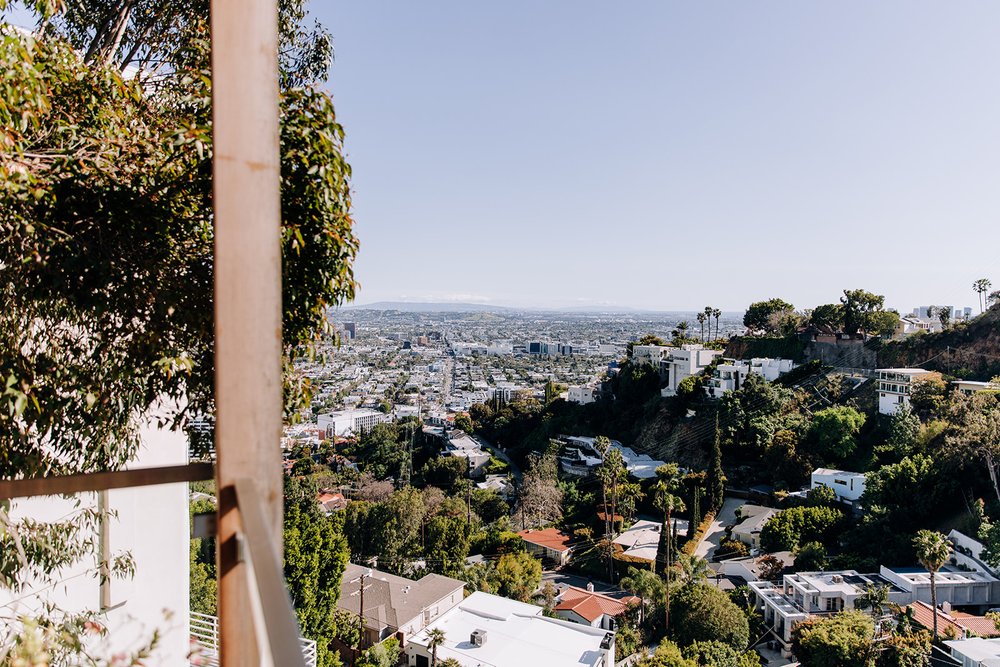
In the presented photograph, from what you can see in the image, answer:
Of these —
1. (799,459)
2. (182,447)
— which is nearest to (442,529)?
(799,459)

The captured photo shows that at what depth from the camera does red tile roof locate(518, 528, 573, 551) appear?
1737 centimetres

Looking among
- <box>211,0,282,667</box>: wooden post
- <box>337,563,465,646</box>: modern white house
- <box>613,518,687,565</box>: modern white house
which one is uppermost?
<box>211,0,282,667</box>: wooden post

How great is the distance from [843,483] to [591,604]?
8.88 m

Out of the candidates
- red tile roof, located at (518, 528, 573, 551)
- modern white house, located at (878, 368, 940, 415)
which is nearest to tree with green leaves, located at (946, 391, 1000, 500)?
modern white house, located at (878, 368, 940, 415)

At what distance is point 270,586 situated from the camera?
0.53 metres

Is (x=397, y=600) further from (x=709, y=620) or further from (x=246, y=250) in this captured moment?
(x=246, y=250)

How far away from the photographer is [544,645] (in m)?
9.96

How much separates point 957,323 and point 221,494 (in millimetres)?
27854

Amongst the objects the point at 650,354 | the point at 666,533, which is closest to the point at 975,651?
the point at 666,533

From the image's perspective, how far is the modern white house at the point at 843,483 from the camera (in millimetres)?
16766

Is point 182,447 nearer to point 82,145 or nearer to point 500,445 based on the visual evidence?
point 82,145

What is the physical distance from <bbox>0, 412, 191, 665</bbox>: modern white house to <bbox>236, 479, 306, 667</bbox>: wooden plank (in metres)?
0.33

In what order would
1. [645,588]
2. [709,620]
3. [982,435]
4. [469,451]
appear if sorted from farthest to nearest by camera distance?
[469,451] < [982,435] < [645,588] < [709,620]

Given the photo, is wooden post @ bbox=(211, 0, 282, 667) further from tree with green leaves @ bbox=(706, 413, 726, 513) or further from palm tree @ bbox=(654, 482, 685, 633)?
tree with green leaves @ bbox=(706, 413, 726, 513)
